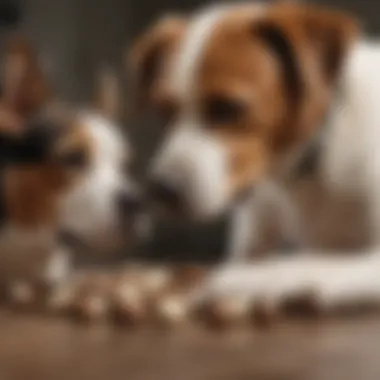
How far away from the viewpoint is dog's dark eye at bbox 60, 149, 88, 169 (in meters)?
0.99

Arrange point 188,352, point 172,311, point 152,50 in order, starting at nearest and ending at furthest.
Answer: point 188,352, point 172,311, point 152,50

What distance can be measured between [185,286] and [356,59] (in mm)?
297

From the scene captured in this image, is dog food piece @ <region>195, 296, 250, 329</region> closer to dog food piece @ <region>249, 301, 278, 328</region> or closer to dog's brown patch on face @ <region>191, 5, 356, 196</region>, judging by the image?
Answer: dog food piece @ <region>249, 301, 278, 328</region>

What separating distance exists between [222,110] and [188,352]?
0.89ft

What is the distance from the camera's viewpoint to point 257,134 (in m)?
0.96

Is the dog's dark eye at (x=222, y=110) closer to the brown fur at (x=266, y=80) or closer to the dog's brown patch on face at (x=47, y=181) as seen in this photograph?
the brown fur at (x=266, y=80)

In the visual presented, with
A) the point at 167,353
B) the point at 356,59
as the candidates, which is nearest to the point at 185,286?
the point at 167,353

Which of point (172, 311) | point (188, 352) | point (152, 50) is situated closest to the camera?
point (188, 352)

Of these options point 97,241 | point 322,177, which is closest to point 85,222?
point 97,241

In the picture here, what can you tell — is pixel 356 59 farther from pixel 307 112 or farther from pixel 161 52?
pixel 161 52

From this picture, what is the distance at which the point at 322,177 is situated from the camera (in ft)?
3.23

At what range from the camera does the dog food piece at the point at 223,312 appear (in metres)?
0.89

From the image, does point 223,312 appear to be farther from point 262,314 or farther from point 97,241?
point 97,241

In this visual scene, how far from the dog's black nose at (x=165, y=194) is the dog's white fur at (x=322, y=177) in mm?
11
